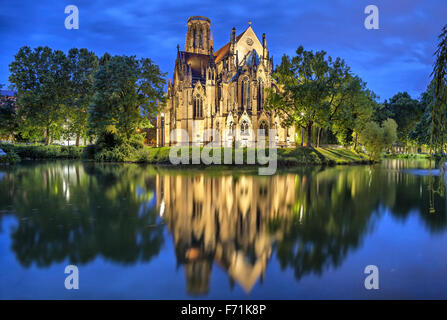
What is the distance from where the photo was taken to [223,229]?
8.37 m

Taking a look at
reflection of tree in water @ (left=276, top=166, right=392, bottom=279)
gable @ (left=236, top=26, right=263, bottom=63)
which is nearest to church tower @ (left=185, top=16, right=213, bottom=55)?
gable @ (left=236, top=26, right=263, bottom=63)

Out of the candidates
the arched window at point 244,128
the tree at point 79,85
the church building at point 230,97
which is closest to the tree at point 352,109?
the church building at point 230,97

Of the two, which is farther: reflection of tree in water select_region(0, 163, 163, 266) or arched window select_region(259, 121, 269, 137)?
arched window select_region(259, 121, 269, 137)

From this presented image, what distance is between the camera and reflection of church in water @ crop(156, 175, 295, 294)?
5.71 meters

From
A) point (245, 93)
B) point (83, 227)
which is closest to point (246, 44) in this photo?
point (245, 93)

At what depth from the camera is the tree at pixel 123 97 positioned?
3934 centimetres

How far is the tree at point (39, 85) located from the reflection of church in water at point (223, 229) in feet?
141

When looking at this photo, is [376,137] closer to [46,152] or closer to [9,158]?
[9,158]

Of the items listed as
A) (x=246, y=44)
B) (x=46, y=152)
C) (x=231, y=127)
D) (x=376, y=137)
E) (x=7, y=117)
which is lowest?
(x=46, y=152)

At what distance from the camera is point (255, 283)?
5203 mm

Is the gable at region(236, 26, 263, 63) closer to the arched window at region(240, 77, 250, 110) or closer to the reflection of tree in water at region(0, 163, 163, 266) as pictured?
the arched window at region(240, 77, 250, 110)

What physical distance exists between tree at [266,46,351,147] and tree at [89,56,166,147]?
16.5 m

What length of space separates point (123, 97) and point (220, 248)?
3723cm
